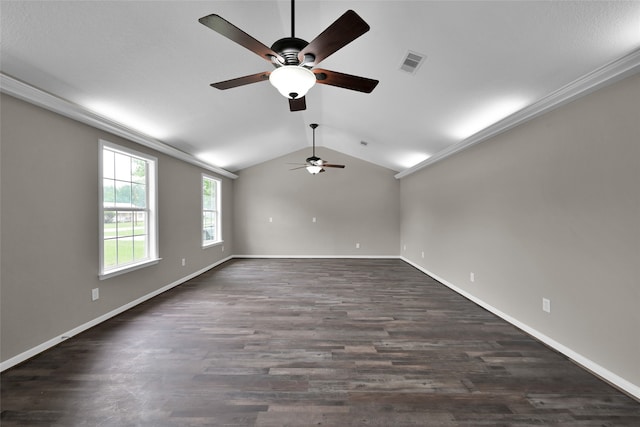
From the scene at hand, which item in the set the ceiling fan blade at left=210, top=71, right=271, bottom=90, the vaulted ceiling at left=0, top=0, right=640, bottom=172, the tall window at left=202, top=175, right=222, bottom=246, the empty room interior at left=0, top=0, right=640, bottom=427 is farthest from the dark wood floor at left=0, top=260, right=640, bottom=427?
the tall window at left=202, top=175, right=222, bottom=246

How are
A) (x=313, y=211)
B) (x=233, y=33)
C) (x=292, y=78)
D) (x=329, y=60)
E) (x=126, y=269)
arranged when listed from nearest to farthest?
(x=233, y=33) < (x=292, y=78) < (x=329, y=60) < (x=126, y=269) < (x=313, y=211)

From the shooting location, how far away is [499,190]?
3.30 metres

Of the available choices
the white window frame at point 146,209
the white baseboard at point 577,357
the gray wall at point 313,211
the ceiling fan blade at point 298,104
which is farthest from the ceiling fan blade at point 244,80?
the gray wall at point 313,211

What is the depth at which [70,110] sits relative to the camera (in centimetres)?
256

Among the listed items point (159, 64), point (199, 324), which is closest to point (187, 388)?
point (199, 324)

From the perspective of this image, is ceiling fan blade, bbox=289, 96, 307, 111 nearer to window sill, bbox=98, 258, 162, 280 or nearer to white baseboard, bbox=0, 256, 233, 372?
window sill, bbox=98, 258, 162, 280

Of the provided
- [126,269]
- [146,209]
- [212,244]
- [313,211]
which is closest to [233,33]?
[126,269]

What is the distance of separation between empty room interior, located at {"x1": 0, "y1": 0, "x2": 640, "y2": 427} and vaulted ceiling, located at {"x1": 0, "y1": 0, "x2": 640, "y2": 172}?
18 millimetres

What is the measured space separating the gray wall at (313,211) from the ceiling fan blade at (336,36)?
5.86 m

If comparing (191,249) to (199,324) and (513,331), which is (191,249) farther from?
(513,331)

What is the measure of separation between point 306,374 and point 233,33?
7.53 feet

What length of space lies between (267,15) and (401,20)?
1138mm

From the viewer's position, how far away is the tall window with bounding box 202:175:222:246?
612 cm

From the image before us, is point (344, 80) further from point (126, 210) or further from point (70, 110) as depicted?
point (126, 210)
